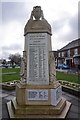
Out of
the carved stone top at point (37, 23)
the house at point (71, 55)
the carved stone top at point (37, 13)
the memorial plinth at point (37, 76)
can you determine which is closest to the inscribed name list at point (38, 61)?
the memorial plinth at point (37, 76)

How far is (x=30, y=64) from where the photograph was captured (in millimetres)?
6988

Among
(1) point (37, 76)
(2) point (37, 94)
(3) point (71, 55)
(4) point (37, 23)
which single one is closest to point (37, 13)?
(4) point (37, 23)

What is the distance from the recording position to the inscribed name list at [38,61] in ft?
22.8

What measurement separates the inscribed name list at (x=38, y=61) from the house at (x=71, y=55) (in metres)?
37.5

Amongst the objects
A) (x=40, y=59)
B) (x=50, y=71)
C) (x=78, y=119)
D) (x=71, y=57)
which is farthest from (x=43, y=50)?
(x=71, y=57)

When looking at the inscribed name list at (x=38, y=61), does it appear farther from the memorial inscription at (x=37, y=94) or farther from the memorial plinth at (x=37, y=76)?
the memorial inscription at (x=37, y=94)

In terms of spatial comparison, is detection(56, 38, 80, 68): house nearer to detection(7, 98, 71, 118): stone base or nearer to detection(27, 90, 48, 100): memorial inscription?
detection(27, 90, 48, 100): memorial inscription

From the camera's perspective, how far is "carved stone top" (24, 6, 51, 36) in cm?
708

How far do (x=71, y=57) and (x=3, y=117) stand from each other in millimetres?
44969

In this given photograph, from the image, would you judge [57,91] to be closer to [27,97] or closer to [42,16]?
[27,97]

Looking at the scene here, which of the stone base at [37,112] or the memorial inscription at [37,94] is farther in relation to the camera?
the memorial inscription at [37,94]

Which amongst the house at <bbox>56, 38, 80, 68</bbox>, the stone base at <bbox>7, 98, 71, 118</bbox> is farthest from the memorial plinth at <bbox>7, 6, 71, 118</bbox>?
the house at <bbox>56, 38, 80, 68</bbox>

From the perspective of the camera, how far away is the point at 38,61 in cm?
693

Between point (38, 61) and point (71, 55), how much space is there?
1717 inches
